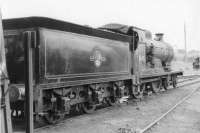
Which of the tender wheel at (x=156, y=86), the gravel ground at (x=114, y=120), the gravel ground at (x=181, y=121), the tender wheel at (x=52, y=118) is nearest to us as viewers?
the gravel ground at (x=114, y=120)

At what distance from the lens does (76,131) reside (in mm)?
6609

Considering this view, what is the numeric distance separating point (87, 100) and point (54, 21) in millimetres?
2834

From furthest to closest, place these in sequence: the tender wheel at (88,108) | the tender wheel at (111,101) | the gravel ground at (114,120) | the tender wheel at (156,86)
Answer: the tender wheel at (156,86) → the tender wheel at (111,101) → the tender wheel at (88,108) → the gravel ground at (114,120)

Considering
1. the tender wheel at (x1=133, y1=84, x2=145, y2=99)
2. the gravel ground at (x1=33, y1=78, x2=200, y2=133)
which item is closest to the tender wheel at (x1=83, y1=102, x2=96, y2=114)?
the gravel ground at (x1=33, y1=78, x2=200, y2=133)

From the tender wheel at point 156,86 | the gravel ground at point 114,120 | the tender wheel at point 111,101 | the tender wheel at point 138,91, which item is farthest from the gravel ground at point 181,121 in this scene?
the tender wheel at point 156,86

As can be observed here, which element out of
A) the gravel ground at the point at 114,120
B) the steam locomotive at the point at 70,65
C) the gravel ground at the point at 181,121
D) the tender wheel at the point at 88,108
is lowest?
the gravel ground at the point at 181,121

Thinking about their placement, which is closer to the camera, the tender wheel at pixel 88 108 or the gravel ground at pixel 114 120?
the gravel ground at pixel 114 120

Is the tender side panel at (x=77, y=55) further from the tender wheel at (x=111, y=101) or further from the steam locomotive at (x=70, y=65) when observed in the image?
the tender wheel at (x=111, y=101)

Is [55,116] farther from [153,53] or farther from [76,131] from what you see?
[153,53]

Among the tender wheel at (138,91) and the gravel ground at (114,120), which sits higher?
the tender wheel at (138,91)

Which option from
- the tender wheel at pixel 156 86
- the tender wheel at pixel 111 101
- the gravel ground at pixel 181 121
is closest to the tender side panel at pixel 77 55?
the tender wheel at pixel 111 101

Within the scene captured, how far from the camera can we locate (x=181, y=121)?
7977 millimetres

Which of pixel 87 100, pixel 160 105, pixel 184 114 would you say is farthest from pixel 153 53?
pixel 87 100

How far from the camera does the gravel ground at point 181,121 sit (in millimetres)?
6971
